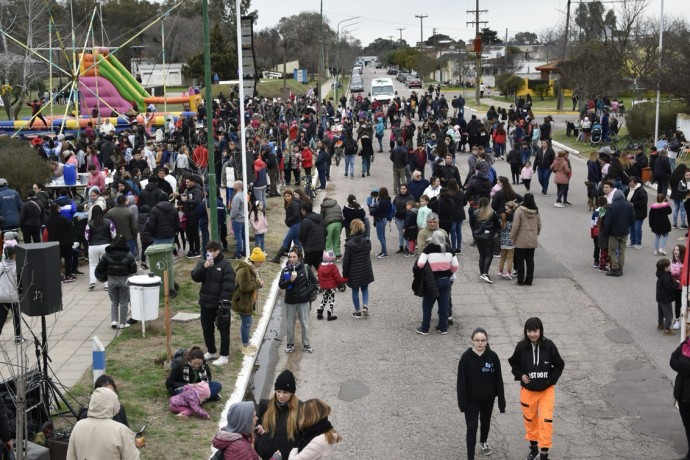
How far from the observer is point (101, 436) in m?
7.30

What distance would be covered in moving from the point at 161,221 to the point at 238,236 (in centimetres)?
218

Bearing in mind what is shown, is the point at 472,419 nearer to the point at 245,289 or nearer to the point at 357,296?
the point at 245,289

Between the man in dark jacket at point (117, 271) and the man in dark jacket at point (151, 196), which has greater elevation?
the man in dark jacket at point (151, 196)

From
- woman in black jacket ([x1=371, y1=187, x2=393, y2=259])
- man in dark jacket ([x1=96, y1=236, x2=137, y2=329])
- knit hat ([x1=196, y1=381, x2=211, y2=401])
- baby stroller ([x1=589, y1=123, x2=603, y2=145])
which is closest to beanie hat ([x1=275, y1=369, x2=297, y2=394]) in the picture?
knit hat ([x1=196, y1=381, x2=211, y2=401])

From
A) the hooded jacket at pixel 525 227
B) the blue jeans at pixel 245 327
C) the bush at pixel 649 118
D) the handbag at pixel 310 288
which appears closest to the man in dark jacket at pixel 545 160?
the hooded jacket at pixel 525 227

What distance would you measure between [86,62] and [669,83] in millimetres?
25642

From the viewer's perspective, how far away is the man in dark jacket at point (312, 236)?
16.6m

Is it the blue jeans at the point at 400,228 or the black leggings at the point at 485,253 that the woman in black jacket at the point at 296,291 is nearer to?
the black leggings at the point at 485,253

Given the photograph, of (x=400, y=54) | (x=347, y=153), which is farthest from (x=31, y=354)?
(x=400, y=54)

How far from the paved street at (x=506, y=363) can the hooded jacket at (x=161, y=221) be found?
3352mm

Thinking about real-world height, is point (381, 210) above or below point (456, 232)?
above

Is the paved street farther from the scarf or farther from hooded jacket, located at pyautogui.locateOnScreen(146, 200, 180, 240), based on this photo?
hooded jacket, located at pyautogui.locateOnScreen(146, 200, 180, 240)

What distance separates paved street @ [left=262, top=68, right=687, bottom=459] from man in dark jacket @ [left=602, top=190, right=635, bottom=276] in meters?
0.35

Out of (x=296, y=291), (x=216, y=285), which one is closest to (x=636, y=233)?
(x=296, y=291)
